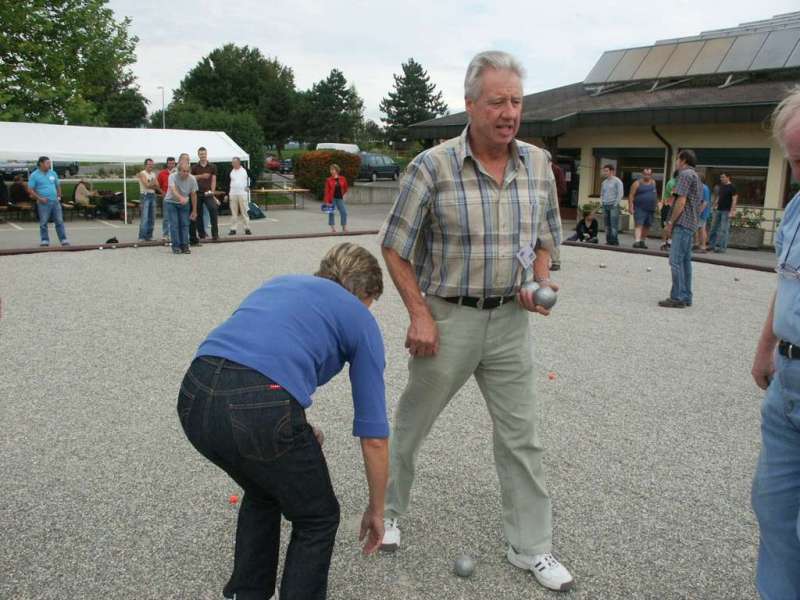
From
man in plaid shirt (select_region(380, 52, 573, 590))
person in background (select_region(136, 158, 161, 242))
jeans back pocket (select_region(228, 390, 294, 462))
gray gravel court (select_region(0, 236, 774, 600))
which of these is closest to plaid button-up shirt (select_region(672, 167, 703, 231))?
gray gravel court (select_region(0, 236, 774, 600))

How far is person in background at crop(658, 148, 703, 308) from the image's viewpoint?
7883 millimetres

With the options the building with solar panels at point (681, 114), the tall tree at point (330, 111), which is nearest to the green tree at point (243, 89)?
the tall tree at point (330, 111)

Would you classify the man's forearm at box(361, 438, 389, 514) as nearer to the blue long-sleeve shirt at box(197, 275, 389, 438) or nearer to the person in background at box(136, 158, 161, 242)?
the blue long-sleeve shirt at box(197, 275, 389, 438)

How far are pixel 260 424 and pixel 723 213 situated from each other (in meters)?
15.5

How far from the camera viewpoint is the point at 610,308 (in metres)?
8.57

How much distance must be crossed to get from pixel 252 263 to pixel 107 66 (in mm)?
18483

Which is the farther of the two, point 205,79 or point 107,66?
point 205,79

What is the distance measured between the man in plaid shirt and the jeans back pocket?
0.86 metres

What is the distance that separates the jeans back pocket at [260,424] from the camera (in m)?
2.05

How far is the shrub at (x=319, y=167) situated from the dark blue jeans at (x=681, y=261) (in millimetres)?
21918

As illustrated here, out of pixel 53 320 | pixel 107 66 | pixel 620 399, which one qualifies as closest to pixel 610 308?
pixel 620 399

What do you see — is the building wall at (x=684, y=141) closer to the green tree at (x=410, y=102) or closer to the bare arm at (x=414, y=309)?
the bare arm at (x=414, y=309)

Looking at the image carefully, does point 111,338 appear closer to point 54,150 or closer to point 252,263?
point 252,263

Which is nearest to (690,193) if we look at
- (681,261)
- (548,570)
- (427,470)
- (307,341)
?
(681,261)
